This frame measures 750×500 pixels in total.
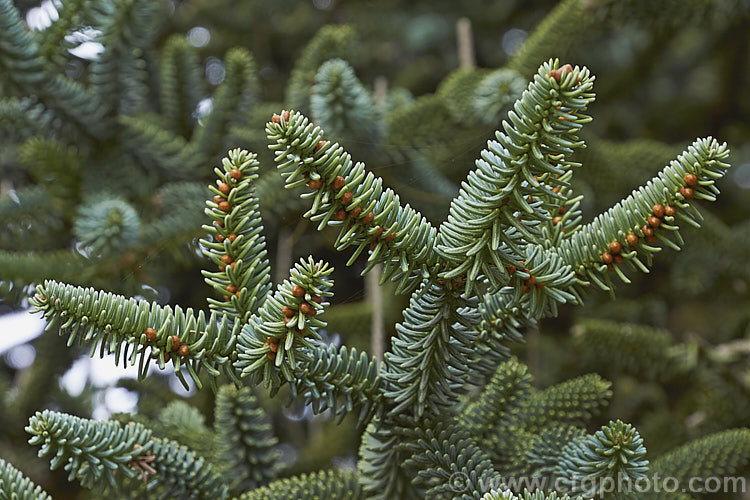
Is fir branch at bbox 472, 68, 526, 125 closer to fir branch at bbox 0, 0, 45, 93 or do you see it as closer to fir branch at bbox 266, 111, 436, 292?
fir branch at bbox 266, 111, 436, 292

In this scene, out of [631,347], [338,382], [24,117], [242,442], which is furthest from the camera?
[631,347]

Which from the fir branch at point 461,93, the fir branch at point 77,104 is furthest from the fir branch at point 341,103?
the fir branch at point 77,104

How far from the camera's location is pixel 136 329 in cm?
54

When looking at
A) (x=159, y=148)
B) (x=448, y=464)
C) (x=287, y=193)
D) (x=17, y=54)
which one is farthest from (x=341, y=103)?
(x=448, y=464)

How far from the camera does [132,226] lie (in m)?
1.02

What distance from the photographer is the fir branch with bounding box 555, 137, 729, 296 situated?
53 centimetres

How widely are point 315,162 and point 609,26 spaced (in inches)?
40.7

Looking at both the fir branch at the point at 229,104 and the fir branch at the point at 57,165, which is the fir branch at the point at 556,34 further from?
the fir branch at the point at 57,165

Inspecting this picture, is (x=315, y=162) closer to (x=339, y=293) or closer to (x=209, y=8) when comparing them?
(x=339, y=293)

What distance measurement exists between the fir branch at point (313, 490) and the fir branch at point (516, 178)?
1.03 ft

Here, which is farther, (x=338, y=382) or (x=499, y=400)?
(x=499, y=400)

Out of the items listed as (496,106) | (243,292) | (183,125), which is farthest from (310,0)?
(243,292)

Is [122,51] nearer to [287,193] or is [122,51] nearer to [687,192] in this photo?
[287,193]

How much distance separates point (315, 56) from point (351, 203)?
0.80m
